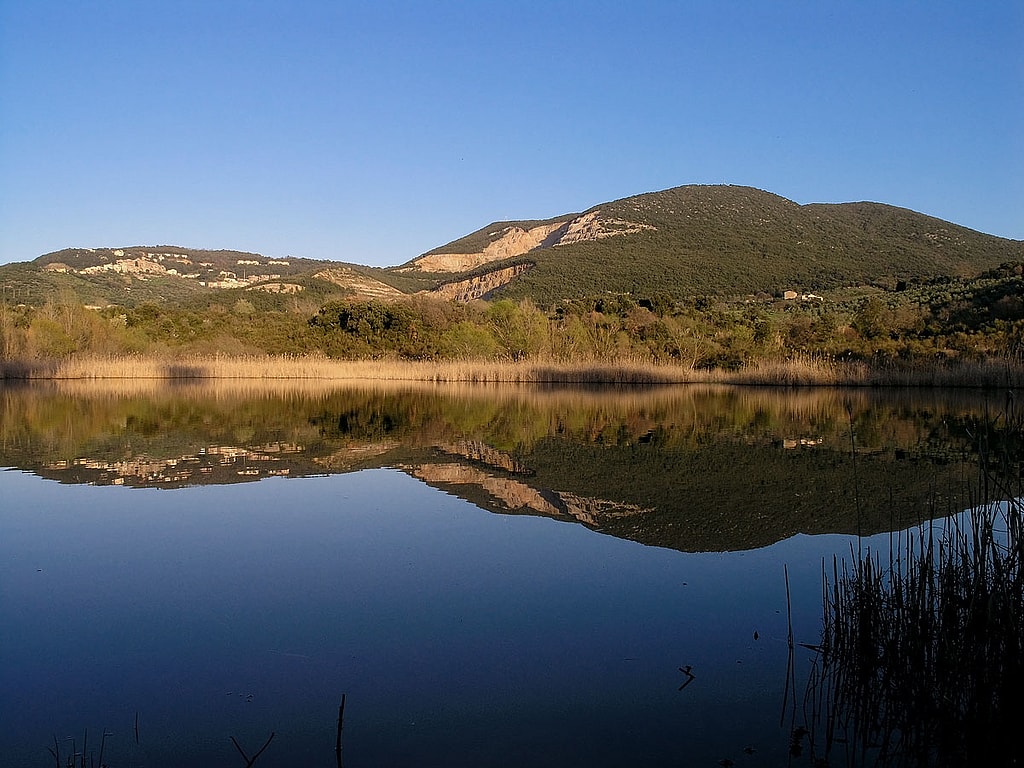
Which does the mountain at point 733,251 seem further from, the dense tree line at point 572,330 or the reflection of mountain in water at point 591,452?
the reflection of mountain in water at point 591,452

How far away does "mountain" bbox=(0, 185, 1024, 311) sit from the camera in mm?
57719

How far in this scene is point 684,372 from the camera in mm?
27891

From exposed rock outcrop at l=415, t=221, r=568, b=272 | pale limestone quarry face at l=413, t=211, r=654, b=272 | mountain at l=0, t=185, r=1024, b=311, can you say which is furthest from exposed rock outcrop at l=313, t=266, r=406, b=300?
exposed rock outcrop at l=415, t=221, r=568, b=272

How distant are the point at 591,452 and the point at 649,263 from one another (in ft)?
179

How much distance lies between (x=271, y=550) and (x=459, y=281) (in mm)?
80883

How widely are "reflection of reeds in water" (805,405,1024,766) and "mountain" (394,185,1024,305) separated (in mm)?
51069

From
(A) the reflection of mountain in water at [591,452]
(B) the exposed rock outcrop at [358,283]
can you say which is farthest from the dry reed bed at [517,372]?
(B) the exposed rock outcrop at [358,283]

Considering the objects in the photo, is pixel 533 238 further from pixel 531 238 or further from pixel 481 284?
pixel 481 284

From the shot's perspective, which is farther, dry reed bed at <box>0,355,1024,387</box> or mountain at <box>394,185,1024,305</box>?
mountain at <box>394,185,1024,305</box>

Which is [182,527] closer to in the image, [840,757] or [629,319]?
[840,757]

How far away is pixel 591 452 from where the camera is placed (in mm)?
10141

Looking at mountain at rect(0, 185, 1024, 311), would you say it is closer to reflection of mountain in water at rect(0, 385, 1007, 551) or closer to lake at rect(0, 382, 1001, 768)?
reflection of mountain in water at rect(0, 385, 1007, 551)

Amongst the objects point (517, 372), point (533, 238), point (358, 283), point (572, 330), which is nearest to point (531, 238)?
point (533, 238)

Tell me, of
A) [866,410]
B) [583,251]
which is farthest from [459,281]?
[866,410]
